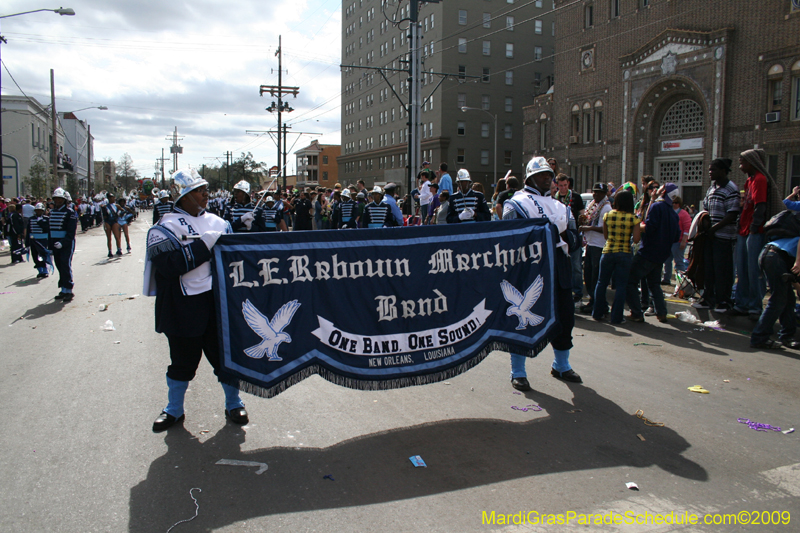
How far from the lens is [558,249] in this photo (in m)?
5.20

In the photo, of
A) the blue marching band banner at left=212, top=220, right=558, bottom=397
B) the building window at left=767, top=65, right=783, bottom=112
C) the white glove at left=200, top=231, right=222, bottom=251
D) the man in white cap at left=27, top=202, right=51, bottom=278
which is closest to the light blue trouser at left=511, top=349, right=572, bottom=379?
the blue marching band banner at left=212, top=220, right=558, bottom=397

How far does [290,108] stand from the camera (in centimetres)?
4306

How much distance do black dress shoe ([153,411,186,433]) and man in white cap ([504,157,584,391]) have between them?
2.97 meters

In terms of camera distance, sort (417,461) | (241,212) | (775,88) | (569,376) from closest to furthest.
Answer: (417,461)
(569,376)
(241,212)
(775,88)

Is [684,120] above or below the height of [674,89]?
below

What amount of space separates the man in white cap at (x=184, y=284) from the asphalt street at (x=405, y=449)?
45 cm

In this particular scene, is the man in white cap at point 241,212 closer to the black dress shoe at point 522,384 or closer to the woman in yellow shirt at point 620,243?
the woman in yellow shirt at point 620,243

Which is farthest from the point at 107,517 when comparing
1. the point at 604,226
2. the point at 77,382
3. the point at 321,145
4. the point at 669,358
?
the point at 321,145

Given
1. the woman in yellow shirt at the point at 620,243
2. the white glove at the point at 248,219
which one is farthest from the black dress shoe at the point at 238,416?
the white glove at the point at 248,219

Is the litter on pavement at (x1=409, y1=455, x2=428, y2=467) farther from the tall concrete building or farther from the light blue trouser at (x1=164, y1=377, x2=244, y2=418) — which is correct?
the tall concrete building

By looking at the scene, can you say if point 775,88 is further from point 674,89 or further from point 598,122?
point 598,122

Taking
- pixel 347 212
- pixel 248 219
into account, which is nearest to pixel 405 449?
pixel 248 219

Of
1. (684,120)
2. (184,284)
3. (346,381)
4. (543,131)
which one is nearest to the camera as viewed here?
(184,284)

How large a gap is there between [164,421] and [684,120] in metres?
35.5
